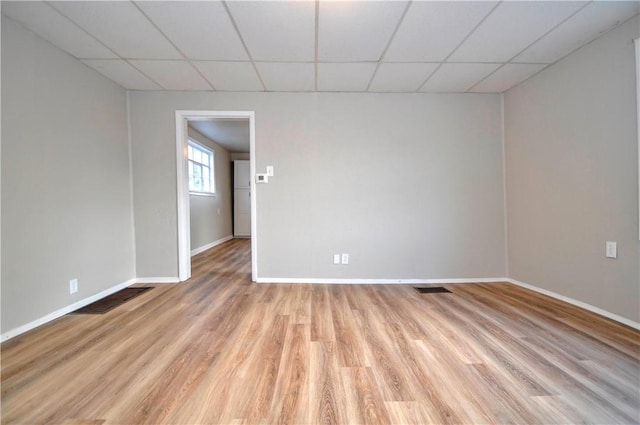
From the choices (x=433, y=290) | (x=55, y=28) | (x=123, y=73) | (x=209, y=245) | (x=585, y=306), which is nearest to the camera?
(x=55, y=28)

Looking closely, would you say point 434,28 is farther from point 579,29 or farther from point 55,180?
point 55,180

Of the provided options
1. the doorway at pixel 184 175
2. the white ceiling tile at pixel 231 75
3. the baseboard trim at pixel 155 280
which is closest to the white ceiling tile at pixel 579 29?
the white ceiling tile at pixel 231 75

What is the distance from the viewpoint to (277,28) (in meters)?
1.86

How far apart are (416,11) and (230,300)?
2.95 m

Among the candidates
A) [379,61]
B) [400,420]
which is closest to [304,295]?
[400,420]

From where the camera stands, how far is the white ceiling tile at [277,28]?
1.67 metres

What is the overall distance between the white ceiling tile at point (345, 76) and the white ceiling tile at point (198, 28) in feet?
2.68

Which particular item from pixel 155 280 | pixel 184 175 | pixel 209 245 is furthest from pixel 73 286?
pixel 209 245

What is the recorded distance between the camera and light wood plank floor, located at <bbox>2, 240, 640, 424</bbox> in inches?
43.0

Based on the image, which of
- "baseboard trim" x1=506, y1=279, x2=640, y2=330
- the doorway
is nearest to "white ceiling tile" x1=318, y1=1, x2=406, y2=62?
the doorway

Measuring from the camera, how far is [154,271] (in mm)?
2963

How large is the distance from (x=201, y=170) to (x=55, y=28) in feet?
11.4

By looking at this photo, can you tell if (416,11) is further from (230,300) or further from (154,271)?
(154,271)

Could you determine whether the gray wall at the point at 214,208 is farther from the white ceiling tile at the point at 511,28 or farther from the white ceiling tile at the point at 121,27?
the white ceiling tile at the point at 511,28
